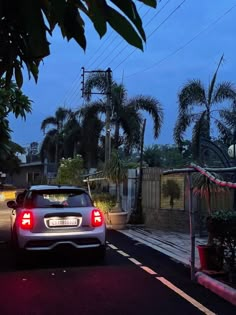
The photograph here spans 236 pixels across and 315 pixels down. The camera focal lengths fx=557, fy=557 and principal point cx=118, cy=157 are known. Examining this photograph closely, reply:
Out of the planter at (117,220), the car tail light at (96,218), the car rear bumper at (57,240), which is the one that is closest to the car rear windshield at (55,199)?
the car tail light at (96,218)

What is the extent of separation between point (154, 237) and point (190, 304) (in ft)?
29.8

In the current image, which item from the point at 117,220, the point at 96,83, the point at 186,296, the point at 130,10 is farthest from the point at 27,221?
the point at 96,83

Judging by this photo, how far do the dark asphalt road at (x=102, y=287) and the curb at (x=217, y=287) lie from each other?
4.0 inches

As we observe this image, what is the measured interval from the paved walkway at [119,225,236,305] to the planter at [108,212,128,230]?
0.29m

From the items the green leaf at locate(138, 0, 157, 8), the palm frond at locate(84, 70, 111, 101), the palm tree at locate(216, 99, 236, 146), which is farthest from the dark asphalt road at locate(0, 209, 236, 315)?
the palm frond at locate(84, 70, 111, 101)

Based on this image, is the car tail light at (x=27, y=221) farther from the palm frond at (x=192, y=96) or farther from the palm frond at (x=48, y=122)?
the palm frond at (x=48, y=122)

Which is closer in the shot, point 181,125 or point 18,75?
point 18,75

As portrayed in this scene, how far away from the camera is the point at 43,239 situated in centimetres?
1062

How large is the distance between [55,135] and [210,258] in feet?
198

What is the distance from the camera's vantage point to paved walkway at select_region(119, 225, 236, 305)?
8014 millimetres

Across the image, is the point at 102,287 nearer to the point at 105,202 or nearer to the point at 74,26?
the point at 74,26

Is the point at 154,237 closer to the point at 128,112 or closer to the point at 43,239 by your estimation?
the point at 43,239

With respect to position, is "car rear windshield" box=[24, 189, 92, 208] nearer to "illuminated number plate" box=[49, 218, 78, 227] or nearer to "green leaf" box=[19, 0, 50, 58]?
"illuminated number plate" box=[49, 218, 78, 227]

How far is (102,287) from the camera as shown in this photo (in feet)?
28.4
